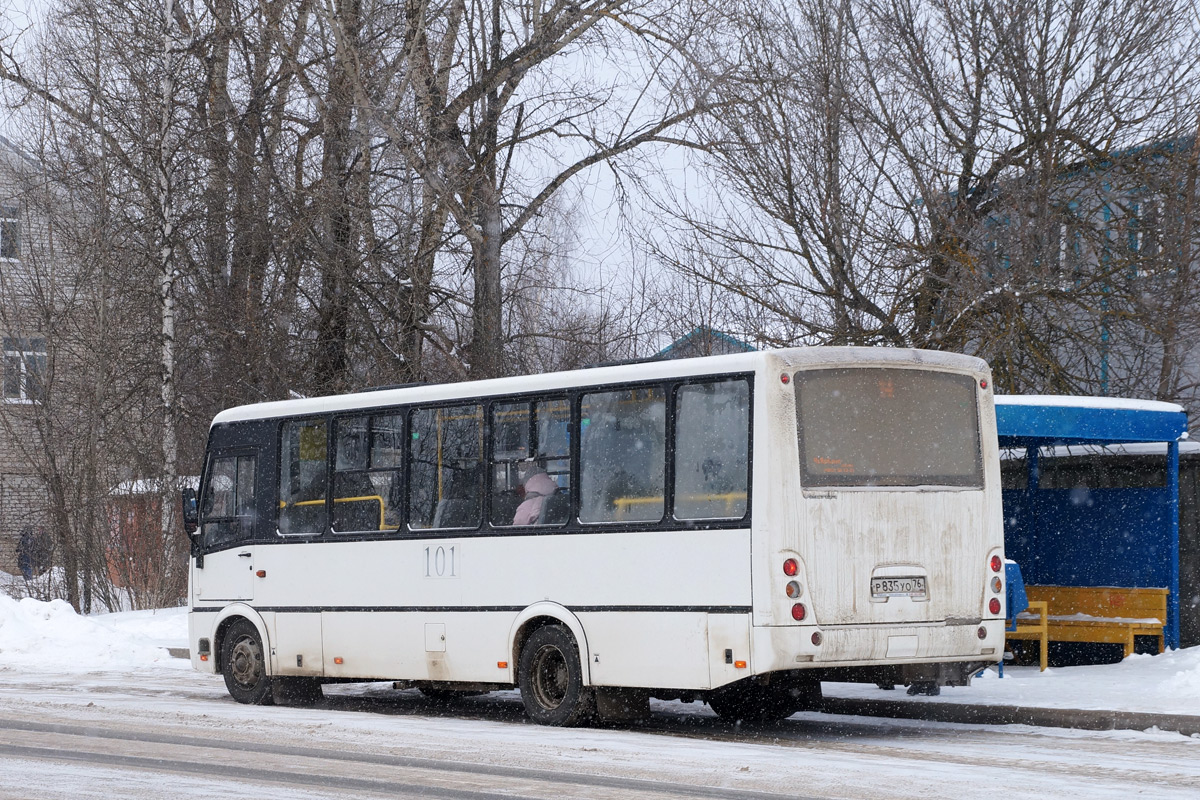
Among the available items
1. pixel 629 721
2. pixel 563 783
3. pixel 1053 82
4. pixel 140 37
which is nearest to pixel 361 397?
pixel 629 721

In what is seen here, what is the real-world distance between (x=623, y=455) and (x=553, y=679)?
6.25ft

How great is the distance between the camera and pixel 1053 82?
19.4 meters

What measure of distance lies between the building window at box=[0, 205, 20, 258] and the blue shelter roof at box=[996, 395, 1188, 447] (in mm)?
20168

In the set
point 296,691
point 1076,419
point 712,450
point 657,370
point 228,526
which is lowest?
point 296,691

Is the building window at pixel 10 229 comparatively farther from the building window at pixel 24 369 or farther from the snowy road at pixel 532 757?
the snowy road at pixel 532 757

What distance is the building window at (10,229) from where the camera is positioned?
2937 cm

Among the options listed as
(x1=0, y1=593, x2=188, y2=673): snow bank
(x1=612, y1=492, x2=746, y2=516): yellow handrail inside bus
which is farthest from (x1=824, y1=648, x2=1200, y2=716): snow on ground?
(x1=0, y1=593, x2=188, y2=673): snow bank

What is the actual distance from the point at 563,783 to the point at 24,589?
21096mm

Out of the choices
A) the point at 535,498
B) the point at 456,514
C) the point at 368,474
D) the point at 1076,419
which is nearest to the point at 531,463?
the point at 535,498

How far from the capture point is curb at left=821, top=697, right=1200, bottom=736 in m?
11.5

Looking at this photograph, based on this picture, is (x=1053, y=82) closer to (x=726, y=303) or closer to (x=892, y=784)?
(x=726, y=303)

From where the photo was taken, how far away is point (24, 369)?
28016mm

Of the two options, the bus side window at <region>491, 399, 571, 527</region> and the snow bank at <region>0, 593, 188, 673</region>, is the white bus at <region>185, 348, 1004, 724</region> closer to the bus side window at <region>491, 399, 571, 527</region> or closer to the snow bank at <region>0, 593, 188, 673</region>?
the bus side window at <region>491, 399, 571, 527</region>

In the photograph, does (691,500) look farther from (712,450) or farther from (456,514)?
(456,514)
